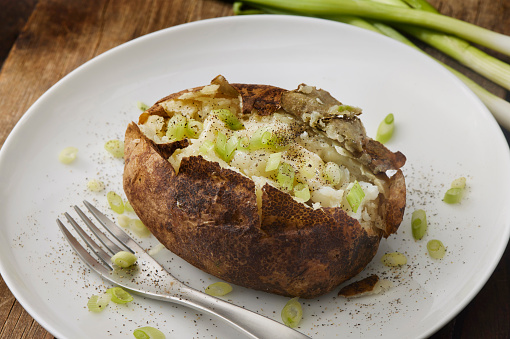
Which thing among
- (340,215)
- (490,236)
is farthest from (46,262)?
(490,236)

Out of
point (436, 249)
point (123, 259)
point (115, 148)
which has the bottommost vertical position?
point (123, 259)

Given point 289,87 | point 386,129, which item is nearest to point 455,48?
point 386,129

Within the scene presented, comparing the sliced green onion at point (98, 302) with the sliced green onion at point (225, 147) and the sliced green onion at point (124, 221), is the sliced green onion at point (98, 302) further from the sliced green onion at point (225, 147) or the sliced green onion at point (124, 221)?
the sliced green onion at point (225, 147)

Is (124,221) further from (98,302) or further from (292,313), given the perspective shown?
(292,313)

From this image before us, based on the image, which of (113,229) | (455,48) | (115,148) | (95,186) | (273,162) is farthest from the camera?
(455,48)

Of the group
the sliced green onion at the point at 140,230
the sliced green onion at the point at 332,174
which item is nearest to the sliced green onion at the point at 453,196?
the sliced green onion at the point at 332,174

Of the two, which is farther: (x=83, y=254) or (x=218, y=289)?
(x=83, y=254)

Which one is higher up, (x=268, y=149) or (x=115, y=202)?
(x=268, y=149)
